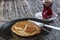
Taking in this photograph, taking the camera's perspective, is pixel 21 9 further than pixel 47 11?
Yes

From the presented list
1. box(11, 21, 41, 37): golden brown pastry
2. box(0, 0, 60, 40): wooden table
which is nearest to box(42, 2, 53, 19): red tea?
box(0, 0, 60, 40): wooden table

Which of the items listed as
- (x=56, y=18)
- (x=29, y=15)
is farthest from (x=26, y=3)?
(x=56, y=18)

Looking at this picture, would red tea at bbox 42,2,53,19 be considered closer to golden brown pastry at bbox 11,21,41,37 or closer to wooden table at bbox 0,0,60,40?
wooden table at bbox 0,0,60,40

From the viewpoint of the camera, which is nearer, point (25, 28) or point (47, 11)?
point (25, 28)

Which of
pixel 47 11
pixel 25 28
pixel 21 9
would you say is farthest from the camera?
pixel 21 9

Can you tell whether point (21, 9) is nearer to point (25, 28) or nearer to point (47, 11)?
point (47, 11)

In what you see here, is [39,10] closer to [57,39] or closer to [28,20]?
[28,20]

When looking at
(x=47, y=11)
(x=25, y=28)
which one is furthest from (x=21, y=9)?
(x=25, y=28)

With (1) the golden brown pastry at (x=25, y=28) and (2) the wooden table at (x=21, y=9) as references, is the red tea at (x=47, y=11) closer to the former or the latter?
(2) the wooden table at (x=21, y=9)

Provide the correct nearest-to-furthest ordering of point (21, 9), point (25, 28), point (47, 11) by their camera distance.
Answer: point (25, 28), point (47, 11), point (21, 9)
